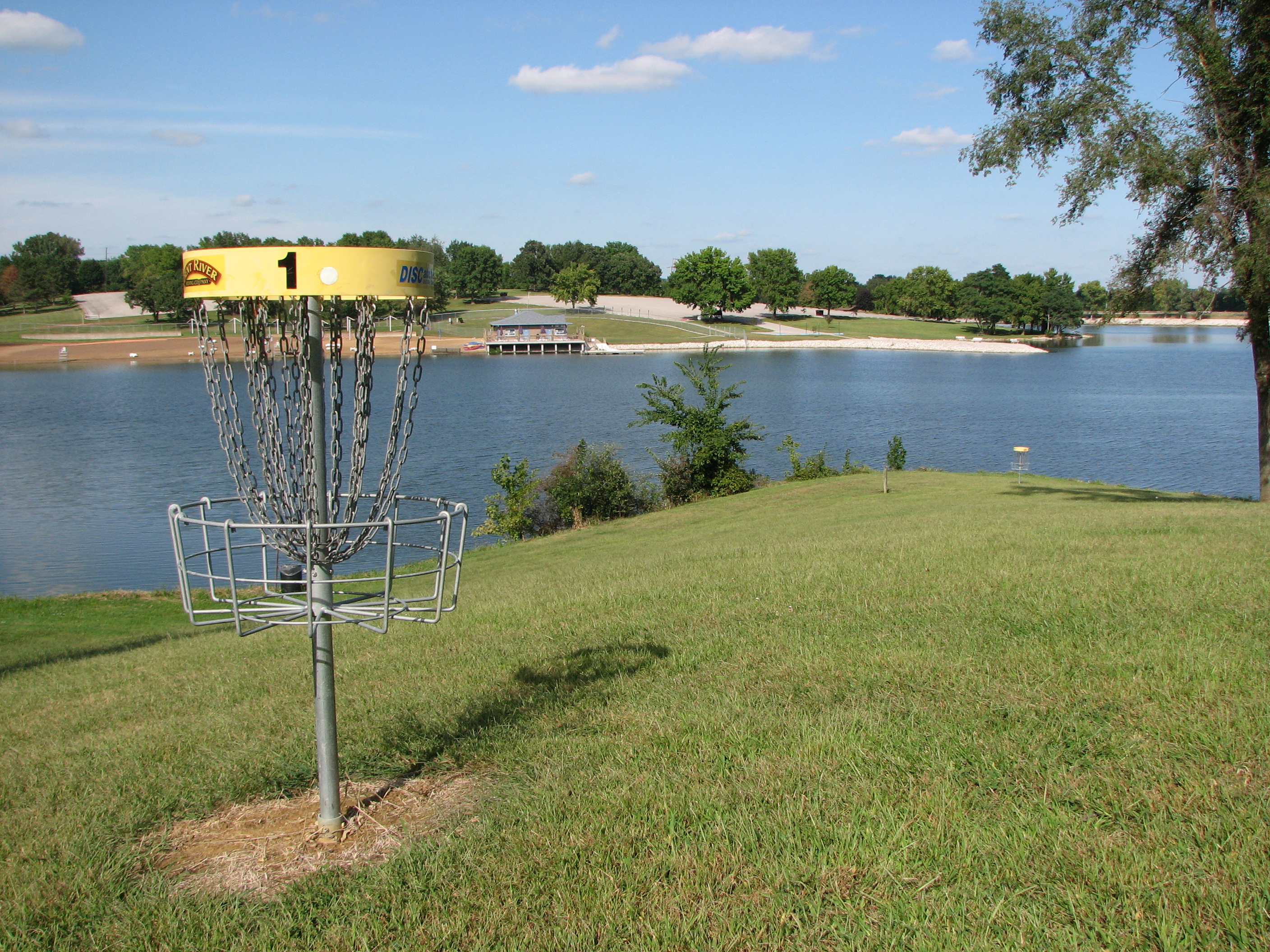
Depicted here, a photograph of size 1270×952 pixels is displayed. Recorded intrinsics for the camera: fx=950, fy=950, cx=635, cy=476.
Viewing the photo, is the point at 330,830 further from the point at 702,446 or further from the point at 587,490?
the point at 702,446

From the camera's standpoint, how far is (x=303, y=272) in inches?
145

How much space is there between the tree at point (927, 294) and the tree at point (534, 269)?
67231mm

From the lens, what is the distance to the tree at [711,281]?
14788 cm

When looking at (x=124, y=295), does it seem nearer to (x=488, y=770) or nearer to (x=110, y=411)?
(x=110, y=411)

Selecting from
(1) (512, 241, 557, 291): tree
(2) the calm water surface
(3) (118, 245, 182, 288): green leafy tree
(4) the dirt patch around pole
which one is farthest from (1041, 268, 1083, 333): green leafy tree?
A: (4) the dirt patch around pole

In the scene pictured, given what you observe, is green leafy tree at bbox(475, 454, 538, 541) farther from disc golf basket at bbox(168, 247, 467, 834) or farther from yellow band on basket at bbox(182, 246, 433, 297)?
yellow band on basket at bbox(182, 246, 433, 297)

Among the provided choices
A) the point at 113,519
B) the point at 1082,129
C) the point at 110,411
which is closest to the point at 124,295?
the point at 110,411

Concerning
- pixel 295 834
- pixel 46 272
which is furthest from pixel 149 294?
pixel 295 834

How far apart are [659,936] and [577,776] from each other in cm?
141

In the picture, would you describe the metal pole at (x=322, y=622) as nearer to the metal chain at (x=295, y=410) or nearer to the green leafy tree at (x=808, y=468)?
the metal chain at (x=295, y=410)

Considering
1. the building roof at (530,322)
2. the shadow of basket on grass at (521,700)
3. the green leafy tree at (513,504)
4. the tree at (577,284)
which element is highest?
the tree at (577,284)

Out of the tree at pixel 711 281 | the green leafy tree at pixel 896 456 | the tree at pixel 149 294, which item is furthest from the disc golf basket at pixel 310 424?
the tree at pixel 711 281

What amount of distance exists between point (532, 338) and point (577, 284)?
121ft

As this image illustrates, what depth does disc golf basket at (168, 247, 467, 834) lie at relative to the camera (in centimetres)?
369
